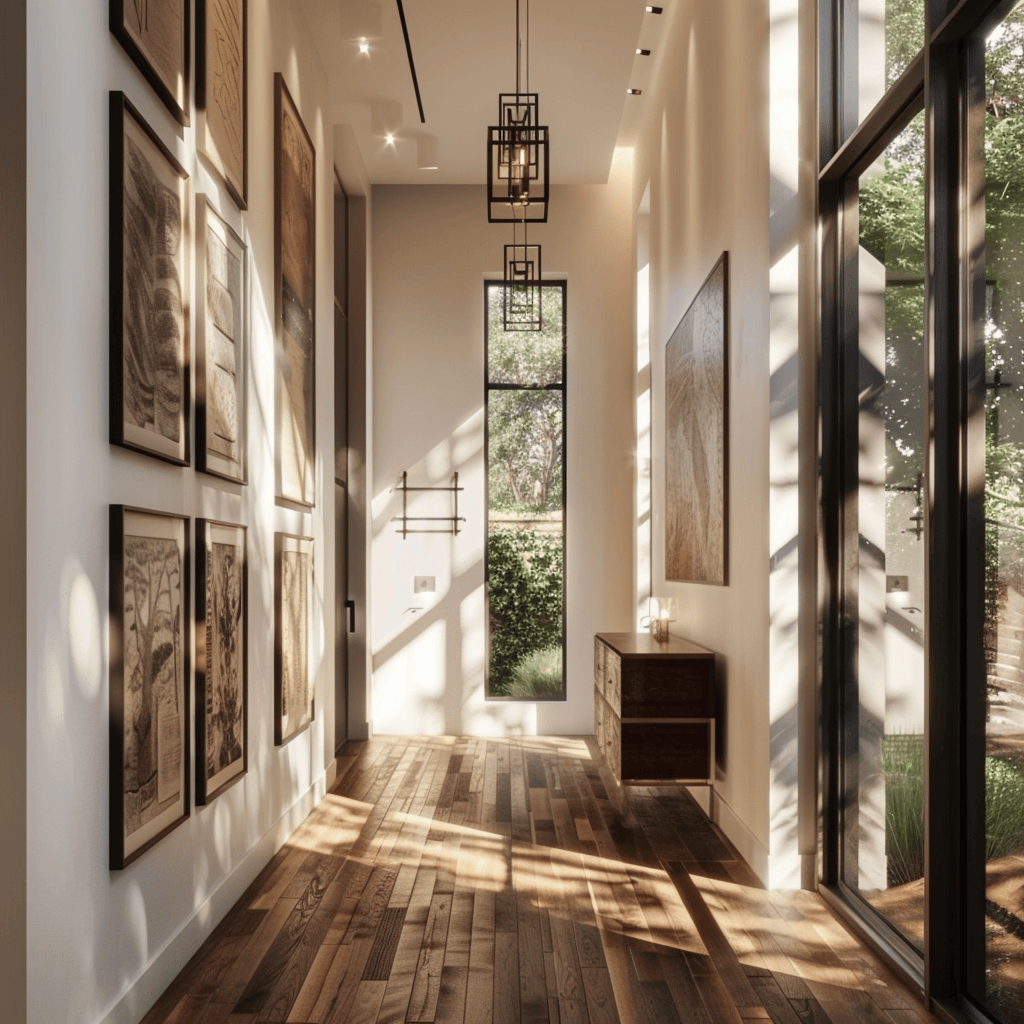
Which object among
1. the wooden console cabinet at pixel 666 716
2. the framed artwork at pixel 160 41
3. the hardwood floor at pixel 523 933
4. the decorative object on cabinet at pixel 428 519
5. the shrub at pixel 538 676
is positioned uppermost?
the framed artwork at pixel 160 41

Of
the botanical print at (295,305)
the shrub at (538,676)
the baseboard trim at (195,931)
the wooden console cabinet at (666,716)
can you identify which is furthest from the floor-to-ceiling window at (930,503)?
the shrub at (538,676)

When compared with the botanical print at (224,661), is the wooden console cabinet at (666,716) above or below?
below

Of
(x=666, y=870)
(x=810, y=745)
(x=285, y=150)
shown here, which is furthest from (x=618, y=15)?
(x=666, y=870)

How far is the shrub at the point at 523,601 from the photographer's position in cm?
817

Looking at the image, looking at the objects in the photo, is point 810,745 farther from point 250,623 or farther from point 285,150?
point 285,150

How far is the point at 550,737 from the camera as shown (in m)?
7.97

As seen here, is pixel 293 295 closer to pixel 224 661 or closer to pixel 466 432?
pixel 224 661

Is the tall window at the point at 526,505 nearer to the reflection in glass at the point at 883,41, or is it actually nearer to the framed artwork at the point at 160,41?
the reflection in glass at the point at 883,41

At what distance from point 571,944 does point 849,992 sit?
873mm

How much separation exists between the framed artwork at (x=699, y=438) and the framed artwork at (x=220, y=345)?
2.08 meters

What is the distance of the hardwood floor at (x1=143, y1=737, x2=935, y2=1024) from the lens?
293cm

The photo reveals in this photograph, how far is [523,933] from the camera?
3.54 meters

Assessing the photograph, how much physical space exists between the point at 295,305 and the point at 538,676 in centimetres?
393

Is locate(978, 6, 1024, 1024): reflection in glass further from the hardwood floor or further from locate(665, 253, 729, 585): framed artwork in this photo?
locate(665, 253, 729, 585): framed artwork
